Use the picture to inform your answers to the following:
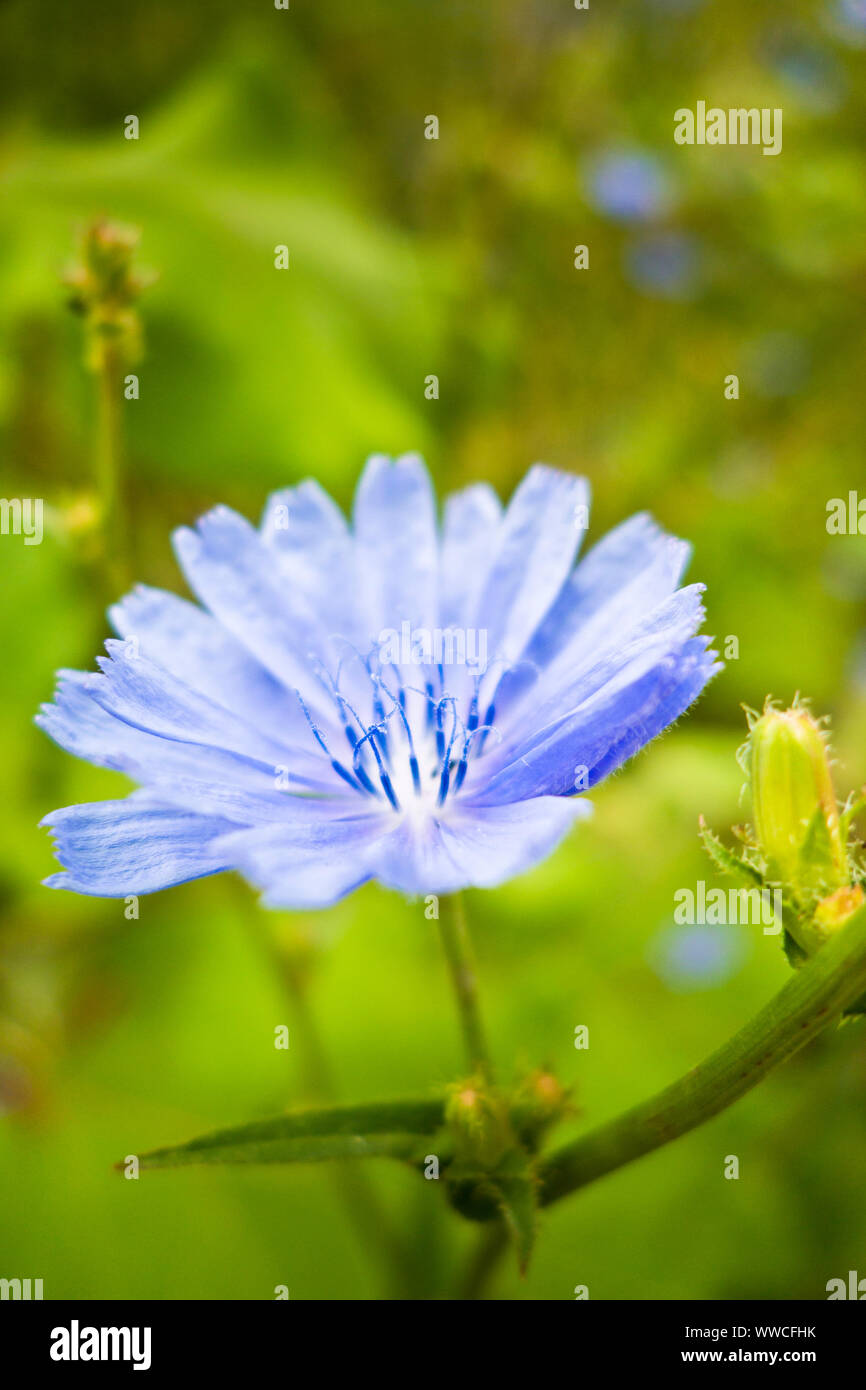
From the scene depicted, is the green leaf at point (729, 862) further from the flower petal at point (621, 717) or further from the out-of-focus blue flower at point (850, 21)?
the out-of-focus blue flower at point (850, 21)

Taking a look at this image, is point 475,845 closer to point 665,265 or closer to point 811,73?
point 665,265

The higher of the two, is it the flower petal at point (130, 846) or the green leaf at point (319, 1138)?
the flower petal at point (130, 846)

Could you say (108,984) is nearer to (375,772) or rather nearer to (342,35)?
(375,772)

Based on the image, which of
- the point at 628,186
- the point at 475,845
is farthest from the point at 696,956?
the point at 628,186

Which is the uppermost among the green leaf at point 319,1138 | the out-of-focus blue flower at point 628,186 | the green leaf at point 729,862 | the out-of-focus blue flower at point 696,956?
the out-of-focus blue flower at point 628,186

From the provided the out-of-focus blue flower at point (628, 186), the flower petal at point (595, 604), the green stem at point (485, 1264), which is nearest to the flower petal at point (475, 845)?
the flower petal at point (595, 604)
